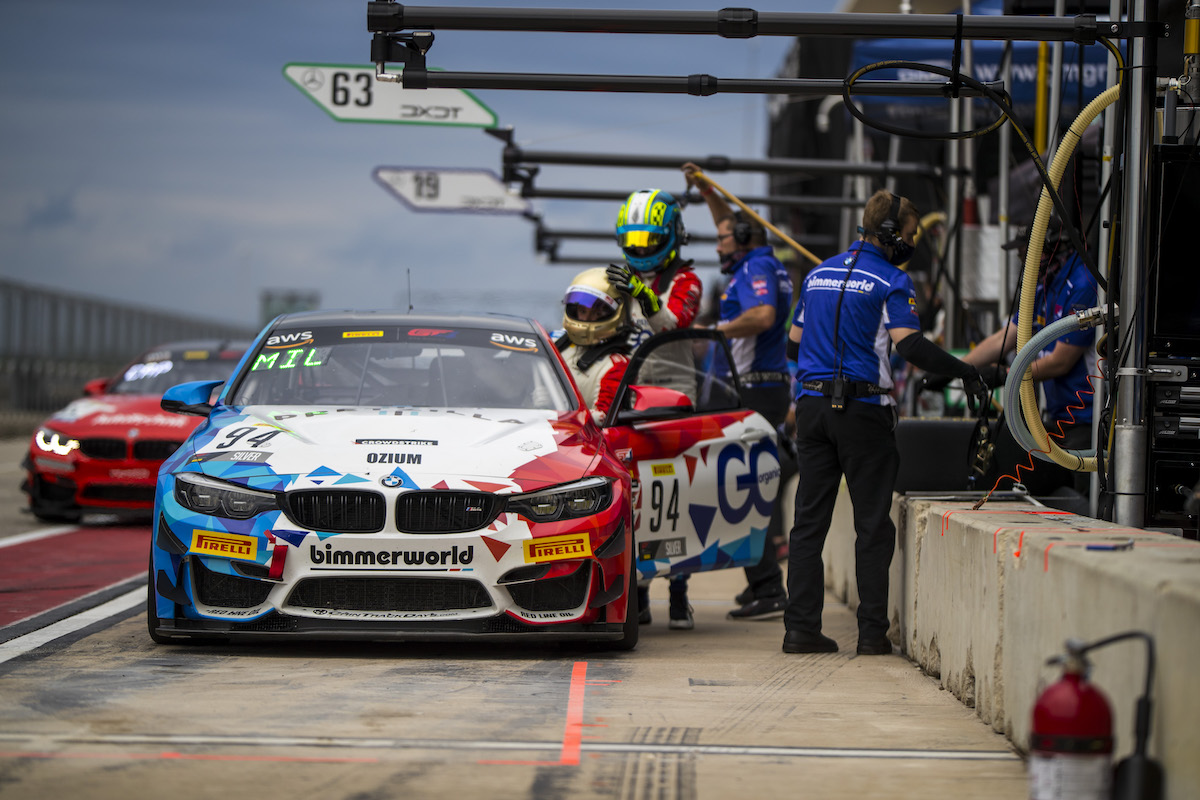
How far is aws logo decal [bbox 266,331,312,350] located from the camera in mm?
7004

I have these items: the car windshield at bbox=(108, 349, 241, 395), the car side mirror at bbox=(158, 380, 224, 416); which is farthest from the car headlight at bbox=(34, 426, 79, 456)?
the car side mirror at bbox=(158, 380, 224, 416)

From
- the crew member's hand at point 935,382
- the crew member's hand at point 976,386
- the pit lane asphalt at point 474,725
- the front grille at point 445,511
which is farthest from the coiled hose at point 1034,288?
the front grille at point 445,511

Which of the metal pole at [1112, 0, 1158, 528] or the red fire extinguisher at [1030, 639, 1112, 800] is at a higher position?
the metal pole at [1112, 0, 1158, 528]

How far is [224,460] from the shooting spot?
5.79m

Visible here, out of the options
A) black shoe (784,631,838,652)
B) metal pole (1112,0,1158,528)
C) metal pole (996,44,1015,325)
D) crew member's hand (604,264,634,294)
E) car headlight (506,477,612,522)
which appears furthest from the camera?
metal pole (996,44,1015,325)

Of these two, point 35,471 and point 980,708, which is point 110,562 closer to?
point 35,471

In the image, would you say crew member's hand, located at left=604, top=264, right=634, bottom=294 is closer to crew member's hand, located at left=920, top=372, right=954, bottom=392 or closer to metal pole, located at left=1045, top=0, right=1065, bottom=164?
crew member's hand, located at left=920, top=372, right=954, bottom=392

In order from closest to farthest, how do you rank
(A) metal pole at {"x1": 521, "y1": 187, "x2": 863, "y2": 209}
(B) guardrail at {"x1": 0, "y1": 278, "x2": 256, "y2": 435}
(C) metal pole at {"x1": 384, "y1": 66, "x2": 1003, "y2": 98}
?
1. (C) metal pole at {"x1": 384, "y1": 66, "x2": 1003, "y2": 98}
2. (A) metal pole at {"x1": 521, "y1": 187, "x2": 863, "y2": 209}
3. (B) guardrail at {"x1": 0, "y1": 278, "x2": 256, "y2": 435}

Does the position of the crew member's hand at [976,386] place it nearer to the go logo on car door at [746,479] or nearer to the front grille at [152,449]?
the go logo on car door at [746,479]

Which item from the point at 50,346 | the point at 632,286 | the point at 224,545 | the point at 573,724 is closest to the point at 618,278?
the point at 632,286

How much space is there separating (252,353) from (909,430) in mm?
3157

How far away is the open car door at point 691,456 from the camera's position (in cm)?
676

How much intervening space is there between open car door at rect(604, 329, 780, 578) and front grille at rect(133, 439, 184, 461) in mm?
5386

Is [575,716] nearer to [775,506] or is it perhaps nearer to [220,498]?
[220,498]
